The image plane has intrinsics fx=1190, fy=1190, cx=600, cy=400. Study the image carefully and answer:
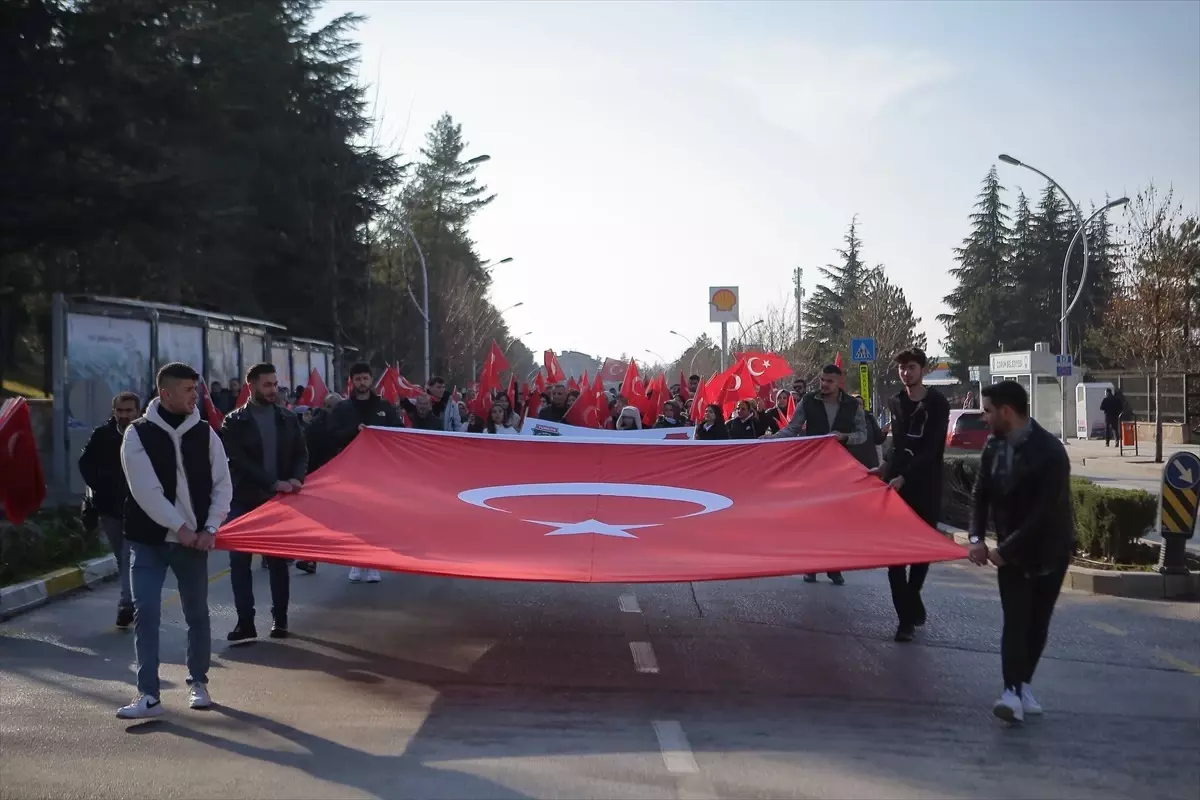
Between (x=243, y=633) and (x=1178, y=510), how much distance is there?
27.6 ft

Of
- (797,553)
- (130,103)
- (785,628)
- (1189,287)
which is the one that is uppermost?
(130,103)

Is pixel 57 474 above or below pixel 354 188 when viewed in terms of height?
below

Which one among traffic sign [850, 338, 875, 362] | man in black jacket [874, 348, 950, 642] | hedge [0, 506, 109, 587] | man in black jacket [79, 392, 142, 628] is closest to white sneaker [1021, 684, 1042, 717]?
man in black jacket [874, 348, 950, 642]

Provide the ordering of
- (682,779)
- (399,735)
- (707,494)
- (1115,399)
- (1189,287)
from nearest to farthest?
(682,779), (399,735), (707,494), (1189,287), (1115,399)

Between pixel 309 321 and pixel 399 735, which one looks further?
pixel 309 321

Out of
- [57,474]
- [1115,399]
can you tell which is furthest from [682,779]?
[1115,399]

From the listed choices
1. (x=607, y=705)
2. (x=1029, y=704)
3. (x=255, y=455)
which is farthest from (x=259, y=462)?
(x=1029, y=704)

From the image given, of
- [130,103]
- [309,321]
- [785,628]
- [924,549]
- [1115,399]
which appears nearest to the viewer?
[924,549]

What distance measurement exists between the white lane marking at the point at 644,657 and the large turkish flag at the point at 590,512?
2.97 feet

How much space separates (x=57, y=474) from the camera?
18828 millimetres

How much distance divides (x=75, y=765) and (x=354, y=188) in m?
41.3

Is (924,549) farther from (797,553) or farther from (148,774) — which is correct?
(148,774)

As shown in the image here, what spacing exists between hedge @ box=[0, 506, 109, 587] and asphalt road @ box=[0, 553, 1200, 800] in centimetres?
113

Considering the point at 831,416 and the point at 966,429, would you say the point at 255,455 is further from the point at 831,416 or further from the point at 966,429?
the point at 966,429
